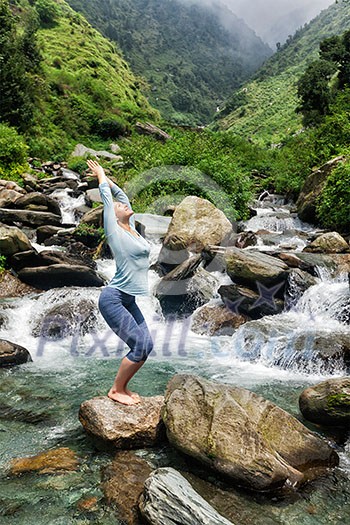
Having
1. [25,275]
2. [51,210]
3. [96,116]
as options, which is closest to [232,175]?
[51,210]

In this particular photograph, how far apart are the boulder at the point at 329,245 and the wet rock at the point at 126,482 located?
31.1ft

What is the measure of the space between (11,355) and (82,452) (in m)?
3.46

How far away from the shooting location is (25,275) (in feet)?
39.1

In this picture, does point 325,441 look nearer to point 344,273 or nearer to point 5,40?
point 344,273

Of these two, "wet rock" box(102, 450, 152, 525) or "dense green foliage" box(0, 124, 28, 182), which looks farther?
"dense green foliage" box(0, 124, 28, 182)

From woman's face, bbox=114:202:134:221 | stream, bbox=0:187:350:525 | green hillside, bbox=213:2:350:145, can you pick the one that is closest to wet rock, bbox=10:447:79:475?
stream, bbox=0:187:350:525

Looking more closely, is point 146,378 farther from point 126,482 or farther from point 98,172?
point 98,172

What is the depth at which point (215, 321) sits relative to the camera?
10.4 m

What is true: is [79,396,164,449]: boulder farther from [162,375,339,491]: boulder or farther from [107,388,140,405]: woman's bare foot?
[162,375,339,491]: boulder

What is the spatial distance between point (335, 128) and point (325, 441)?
18804 millimetres

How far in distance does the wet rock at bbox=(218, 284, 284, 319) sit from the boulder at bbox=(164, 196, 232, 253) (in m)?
3.20

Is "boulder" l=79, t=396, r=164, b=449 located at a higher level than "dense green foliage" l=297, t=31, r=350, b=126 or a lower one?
lower

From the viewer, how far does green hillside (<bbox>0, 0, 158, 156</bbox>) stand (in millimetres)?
35375

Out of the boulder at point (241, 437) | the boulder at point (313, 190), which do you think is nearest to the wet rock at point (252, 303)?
the boulder at point (241, 437)
